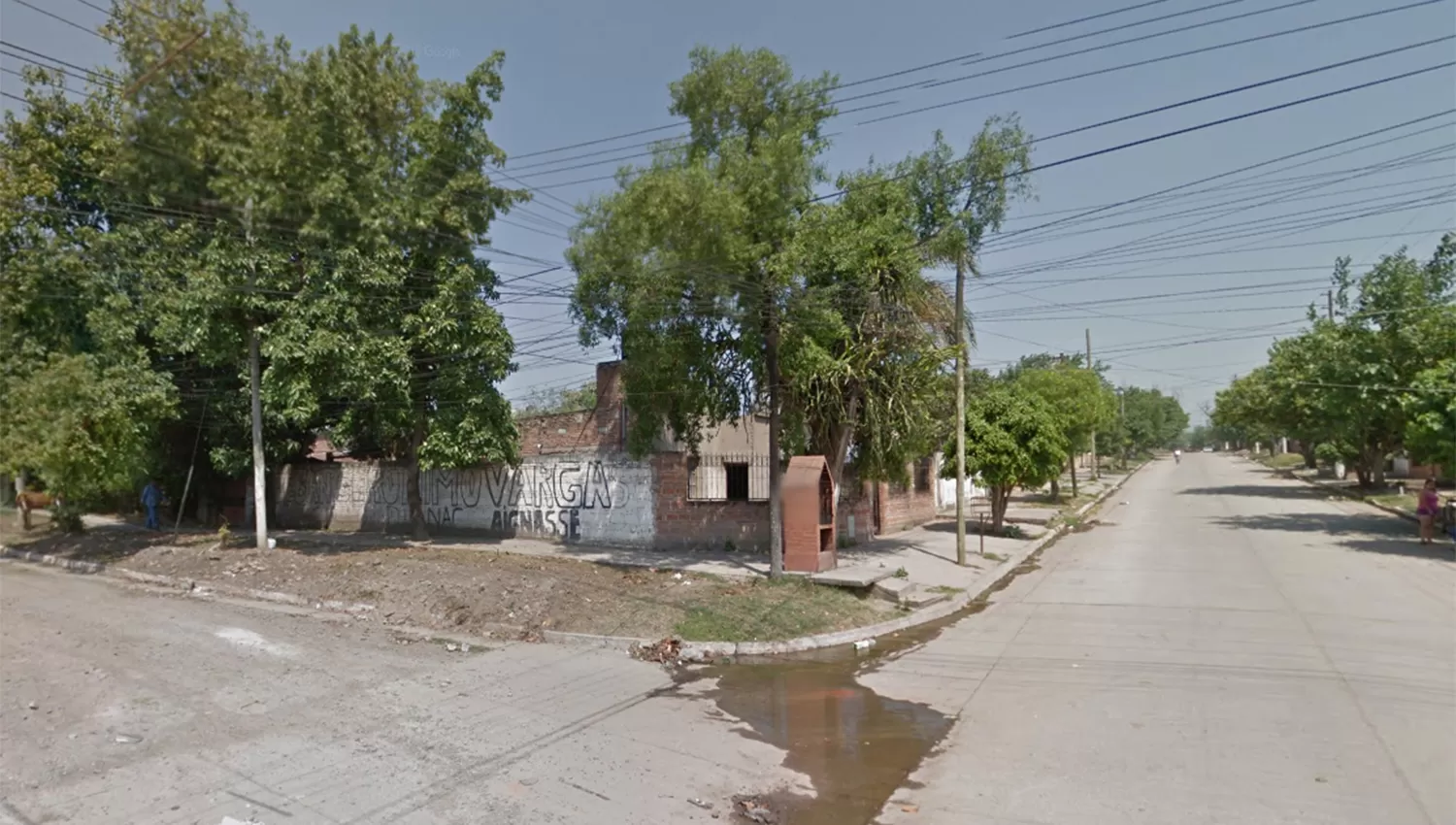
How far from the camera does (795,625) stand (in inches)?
431

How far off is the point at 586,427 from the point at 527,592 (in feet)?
36.6

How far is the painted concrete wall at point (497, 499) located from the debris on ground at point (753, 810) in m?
13.3

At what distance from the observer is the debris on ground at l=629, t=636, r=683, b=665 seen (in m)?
9.68

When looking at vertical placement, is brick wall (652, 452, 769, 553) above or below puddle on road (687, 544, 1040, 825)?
above

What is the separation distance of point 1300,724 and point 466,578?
35.2ft

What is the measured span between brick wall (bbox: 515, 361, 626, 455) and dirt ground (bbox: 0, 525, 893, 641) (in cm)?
586

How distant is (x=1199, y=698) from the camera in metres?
7.49

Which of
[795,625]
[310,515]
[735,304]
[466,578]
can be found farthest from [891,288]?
[310,515]

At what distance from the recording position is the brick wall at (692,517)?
18172mm

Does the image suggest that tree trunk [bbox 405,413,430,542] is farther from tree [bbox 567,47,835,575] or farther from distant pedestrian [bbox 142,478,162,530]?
distant pedestrian [bbox 142,478,162,530]

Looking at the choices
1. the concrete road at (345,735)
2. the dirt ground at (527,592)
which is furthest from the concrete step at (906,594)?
the concrete road at (345,735)

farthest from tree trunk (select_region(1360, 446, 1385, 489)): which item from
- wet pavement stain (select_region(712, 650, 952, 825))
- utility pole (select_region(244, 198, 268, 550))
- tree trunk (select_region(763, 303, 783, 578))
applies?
utility pole (select_region(244, 198, 268, 550))

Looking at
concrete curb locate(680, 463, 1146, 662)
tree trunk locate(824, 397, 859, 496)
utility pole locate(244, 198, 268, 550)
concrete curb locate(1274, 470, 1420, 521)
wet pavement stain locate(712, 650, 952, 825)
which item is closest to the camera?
wet pavement stain locate(712, 650, 952, 825)

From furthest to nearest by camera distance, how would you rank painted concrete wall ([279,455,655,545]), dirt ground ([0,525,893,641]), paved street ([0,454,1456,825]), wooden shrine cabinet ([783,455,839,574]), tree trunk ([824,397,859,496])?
painted concrete wall ([279,455,655,545]) < tree trunk ([824,397,859,496]) < wooden shrine cabinet ([783,455,839,574]) < dirt ground ([0,525,893,641]) < paved street ([0,454,1456,825])
